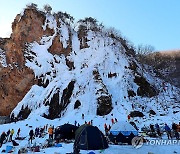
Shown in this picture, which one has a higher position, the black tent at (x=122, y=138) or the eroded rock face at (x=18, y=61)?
the eroded rock face at (x=18, y=61)

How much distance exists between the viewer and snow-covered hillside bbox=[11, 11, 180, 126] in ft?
112

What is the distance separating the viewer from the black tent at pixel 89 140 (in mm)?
17344

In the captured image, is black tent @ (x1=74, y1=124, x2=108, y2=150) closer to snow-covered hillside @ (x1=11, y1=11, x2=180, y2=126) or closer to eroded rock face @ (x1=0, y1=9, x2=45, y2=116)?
snow-covered hillside @ (x1=11, y1=11, x2=180, y2=126)

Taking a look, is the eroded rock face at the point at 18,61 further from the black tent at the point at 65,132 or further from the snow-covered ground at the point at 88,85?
the black tent at the point at 65,132

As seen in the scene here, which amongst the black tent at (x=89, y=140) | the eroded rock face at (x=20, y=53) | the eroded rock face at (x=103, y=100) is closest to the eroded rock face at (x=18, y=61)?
the eroded rock face at (x=20, y=53)

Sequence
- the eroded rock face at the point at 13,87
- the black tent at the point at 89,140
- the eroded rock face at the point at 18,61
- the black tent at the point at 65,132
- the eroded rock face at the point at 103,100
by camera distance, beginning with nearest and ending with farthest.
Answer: the black tent at the point at 89,140
the black tent at the point at 65,132
the eroded rock face at the point at 103,100
the eroded rock face at the point at 13,87
the eroded rock face at the point at 18,61

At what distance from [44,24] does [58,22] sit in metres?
3.11

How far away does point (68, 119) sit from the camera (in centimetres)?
3281

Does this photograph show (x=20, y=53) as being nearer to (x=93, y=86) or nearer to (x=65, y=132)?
(x=93, y=86)

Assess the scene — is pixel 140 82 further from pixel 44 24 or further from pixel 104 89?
pixel 44 24

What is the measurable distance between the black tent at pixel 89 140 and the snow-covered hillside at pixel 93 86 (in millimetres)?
11470

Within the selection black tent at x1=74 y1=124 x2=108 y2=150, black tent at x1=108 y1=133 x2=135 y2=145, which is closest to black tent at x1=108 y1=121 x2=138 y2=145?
black tent at x1=108 y1=133 x2=135 y2=145

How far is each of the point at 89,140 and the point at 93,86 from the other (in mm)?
20947

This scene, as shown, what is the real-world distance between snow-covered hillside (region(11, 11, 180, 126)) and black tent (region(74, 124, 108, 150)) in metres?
11.5
